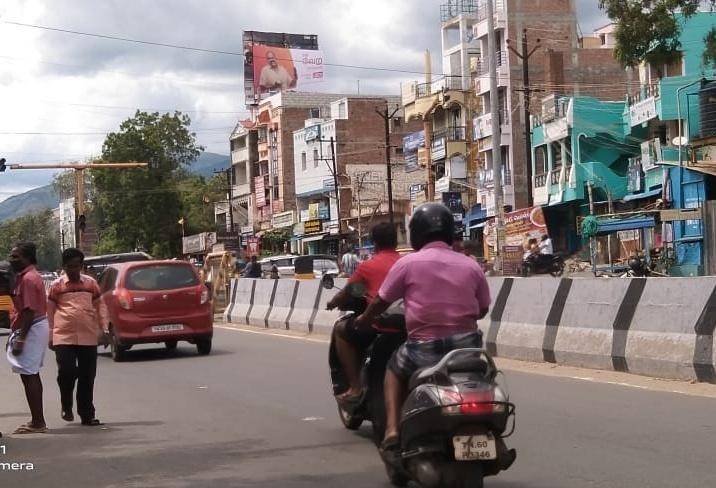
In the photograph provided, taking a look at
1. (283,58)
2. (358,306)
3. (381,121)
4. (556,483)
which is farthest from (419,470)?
(283,58)

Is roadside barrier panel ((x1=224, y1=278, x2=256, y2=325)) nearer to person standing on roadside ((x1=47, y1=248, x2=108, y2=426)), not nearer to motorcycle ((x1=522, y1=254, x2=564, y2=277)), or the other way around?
motorcycle ((x1=522, y1=254, x2=564, y2=277))

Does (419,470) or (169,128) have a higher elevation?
(169,128)

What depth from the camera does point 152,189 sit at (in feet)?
252

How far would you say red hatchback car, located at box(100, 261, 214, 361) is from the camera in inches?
709

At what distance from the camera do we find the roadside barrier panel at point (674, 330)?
1175cm

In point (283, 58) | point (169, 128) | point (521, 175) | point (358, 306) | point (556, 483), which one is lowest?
point (556, 483)

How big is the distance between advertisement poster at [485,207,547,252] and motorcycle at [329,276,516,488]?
34734 mm

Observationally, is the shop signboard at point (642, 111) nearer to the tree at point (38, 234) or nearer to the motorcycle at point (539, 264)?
the motorcycle at point (539, 264)

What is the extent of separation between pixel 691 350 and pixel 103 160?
222 ft

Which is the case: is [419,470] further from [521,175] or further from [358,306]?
[521,175]

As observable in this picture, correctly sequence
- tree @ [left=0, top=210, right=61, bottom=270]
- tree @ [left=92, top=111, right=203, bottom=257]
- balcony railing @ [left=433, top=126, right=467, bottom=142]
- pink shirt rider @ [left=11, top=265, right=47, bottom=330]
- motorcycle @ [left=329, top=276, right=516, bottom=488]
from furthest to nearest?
tree @ [left=0, top=210, right=61, bottom=270] < tree @ [left=92, top=111, right=203, bottom=257] < balcony railing @ [left=433, top=126, right=467, bottom=142] < pink shirt rider @ [left=11, top=265, right=47, bottom=330] < motorcycle @ [left=329, top=276, right=516, bottom=488]

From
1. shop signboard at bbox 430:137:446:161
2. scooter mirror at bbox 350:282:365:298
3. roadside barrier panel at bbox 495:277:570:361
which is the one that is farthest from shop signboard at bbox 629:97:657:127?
scooter mirror at bbox 350:282:365:298

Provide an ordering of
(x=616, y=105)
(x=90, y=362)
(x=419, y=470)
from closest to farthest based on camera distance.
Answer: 1. (x=419, y=470)
2. (x=90, y=362)
3. (x=616, y=105)

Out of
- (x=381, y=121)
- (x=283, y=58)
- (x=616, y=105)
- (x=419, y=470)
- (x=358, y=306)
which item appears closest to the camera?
(x=419, y=470)
